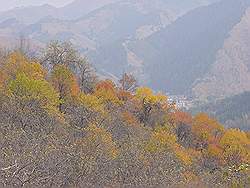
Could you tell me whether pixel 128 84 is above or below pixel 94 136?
below

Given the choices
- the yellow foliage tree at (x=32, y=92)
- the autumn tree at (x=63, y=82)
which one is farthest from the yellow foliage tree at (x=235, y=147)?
the yellow foliage tree at (x=32, y=92)

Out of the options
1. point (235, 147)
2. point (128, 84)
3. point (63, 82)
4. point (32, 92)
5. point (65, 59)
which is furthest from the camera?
point (128, 84)

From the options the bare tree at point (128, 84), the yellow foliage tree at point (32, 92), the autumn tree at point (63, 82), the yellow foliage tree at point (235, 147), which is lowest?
the yellow foliage tree at point (235, 147)

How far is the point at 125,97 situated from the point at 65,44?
16074 millimetres

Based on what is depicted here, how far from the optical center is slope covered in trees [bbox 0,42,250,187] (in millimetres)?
29188

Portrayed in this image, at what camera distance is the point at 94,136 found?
1763 inches

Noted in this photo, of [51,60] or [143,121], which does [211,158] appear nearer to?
[143,121]

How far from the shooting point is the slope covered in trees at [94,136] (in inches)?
1149

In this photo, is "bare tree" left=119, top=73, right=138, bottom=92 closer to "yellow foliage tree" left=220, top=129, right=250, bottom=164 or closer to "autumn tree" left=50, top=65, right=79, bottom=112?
"autumn tree" left=50, top=65, right=79, bottom=112

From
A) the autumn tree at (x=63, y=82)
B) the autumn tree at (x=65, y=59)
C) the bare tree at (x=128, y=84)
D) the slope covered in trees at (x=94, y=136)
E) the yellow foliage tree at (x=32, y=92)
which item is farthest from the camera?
the bare tree at (x=128, y=84)

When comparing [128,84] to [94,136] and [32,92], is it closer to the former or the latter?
[32,92]

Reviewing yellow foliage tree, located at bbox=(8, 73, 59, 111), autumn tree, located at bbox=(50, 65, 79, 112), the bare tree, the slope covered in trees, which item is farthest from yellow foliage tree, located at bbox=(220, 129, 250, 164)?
yellow foliage tree, located at bbox=(8, 73, 59, 111)

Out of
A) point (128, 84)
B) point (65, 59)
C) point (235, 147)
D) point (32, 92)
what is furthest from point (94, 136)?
point (128, 84)

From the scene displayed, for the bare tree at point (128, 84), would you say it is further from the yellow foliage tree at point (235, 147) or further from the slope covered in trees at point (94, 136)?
the yellow foliage tree at point (235, 147)
